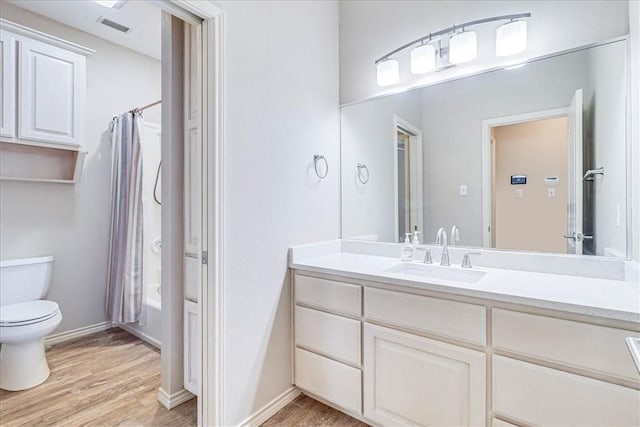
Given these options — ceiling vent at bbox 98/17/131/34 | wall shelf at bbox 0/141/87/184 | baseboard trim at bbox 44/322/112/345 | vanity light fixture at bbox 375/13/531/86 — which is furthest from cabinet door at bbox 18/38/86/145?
vanity light fixture at bbox 375/13/531/86

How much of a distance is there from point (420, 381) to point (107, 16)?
3241 millimetres

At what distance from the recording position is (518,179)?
67.2 inches

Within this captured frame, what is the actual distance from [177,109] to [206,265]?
3.05 ft

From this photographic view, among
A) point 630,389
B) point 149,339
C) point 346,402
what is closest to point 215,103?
point 346,402

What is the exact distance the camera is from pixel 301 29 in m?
1.90

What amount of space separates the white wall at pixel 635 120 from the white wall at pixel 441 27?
14 centimetres

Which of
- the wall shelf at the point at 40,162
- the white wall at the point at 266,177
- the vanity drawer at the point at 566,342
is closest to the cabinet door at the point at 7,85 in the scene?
the wall shelf at the point at 40,162

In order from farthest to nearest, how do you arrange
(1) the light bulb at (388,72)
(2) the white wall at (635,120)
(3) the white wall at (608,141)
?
(1) the light bulb at (388,72) < (3) the white wall at (608,141) < (2) the white wall at (635,120)

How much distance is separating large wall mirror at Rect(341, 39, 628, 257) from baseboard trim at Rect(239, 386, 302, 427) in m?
1.05

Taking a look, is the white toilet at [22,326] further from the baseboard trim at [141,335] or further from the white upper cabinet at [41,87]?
the white upper cabinet at [41,87]

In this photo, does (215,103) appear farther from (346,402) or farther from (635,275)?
(635,275)

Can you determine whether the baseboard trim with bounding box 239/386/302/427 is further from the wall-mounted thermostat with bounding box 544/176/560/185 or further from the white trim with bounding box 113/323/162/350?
the wall-mounted thermostat with bounding box 544/176/560/185

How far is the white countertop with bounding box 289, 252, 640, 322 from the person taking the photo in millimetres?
1034

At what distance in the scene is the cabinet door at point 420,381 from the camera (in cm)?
125
